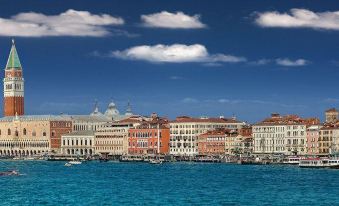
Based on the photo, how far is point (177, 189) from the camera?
44531 millimetres

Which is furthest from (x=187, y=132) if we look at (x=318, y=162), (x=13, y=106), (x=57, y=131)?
(x=13, y=106)

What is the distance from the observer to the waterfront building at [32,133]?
104 metres

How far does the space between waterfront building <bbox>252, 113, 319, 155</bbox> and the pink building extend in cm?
43

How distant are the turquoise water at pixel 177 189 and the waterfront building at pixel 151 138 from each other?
3020cm

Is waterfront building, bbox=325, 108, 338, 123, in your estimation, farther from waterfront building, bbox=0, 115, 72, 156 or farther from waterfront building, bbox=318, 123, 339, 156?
waterfront building, bbox=0, 115, 72, 156

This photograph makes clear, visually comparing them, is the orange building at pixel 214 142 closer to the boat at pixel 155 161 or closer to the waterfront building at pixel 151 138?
the waterfront building at pixel 151 138

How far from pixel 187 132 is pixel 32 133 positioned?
2487 cm

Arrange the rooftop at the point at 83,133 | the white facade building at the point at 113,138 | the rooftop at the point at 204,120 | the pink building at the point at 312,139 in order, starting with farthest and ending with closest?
the rooftop at the point at 83,133 < the white facade building at the point at 113,138 < the rooftop at the point at 204,120 < the pink building at the point at 312,139

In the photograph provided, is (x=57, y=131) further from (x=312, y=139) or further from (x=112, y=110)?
(x=312, y=139)

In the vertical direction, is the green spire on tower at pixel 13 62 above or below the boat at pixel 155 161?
above

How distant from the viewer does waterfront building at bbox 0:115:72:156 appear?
4099 inches

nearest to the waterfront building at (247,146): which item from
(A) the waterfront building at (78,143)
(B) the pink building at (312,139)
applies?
(B) the pink building at (312,139)

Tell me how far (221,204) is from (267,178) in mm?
16699

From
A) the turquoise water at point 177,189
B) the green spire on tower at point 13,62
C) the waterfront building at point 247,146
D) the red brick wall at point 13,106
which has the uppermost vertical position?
the green spire on tower at point 13,62
